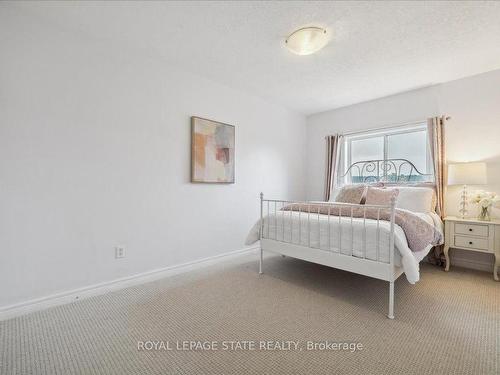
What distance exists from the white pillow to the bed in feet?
0.45

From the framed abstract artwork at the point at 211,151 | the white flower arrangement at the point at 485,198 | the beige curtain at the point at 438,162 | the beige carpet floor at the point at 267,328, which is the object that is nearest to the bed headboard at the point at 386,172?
the beige curtain at the point at 438,162

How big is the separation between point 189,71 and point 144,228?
6.24 ft

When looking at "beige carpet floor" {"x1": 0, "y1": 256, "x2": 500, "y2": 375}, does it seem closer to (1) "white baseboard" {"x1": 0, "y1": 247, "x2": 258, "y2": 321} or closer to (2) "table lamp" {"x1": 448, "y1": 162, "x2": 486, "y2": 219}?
(1) "white baseboard" {"x1": 0, "y1": 247, "x2": 258, "y2": 321}

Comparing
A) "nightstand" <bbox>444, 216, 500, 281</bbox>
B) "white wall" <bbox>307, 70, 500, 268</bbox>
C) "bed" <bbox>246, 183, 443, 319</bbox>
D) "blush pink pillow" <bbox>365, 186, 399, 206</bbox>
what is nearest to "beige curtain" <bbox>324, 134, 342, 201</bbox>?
"white wall" <bbox>307, 70, 500, 268</bbox>

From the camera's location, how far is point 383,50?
2.46 meters

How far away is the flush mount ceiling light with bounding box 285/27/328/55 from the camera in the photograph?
2.11 meters

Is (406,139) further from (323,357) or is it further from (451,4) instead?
(323,357)

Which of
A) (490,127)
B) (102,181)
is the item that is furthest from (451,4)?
(102,181)

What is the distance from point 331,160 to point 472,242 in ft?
7.14

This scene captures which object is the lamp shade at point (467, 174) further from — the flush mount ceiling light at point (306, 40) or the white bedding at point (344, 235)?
the flush mount ceiling light at point (306, 40)

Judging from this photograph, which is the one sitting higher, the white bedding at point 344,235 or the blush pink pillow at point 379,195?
the blush pink pillow at point 379,195

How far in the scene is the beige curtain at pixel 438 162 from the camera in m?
3.20

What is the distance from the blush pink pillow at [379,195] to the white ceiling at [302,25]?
142cm

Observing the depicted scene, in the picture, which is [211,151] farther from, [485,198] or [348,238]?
[485,198]
